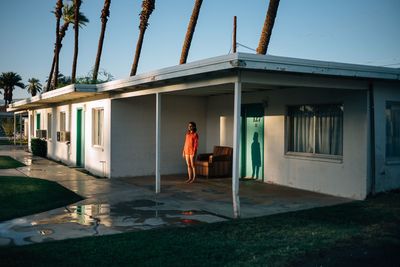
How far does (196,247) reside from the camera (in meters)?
5.95

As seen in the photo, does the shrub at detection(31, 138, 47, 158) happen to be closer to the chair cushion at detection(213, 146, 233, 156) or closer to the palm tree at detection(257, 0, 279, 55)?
the chair cushion at detection(213, 146, 233, 156)

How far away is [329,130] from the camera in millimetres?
10984

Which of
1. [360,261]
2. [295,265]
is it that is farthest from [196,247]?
[360,261]

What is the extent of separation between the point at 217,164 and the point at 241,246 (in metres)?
7.76

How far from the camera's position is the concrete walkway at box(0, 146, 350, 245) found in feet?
23.2

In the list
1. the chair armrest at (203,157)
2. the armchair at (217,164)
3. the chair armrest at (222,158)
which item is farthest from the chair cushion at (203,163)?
the chair armrest at (203,157)

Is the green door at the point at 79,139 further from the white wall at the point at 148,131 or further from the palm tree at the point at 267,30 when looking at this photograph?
the palm tree at the point at 267,30

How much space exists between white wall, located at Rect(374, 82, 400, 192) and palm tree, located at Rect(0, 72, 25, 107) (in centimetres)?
6502

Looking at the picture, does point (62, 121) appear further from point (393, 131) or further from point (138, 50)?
point (393, 131)

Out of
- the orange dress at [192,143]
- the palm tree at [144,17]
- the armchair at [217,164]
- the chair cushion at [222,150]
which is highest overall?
the palm tree at [144,17]

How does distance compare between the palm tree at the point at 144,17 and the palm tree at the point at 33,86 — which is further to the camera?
the palm tree at the point at 33,86

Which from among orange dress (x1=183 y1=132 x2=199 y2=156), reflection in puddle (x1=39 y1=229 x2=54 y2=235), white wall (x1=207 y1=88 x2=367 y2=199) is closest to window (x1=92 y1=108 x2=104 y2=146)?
orange dress (x1=183 y1=132 x2=199 y2=156)

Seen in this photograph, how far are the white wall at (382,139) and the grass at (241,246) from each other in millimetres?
2739

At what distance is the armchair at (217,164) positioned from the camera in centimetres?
1366
